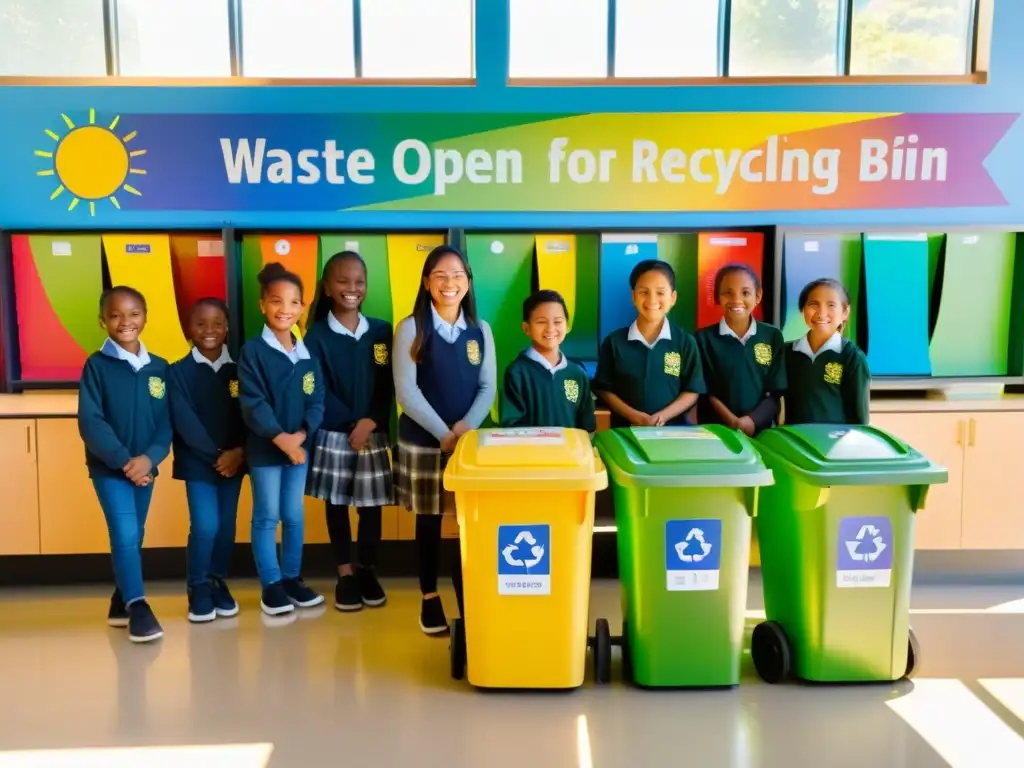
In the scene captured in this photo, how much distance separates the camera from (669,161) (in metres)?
4.15

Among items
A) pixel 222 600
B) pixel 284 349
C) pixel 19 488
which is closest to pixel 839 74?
pixel 284 349

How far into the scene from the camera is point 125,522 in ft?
10.2

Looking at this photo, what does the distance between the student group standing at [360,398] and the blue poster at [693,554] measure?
0.71 metres

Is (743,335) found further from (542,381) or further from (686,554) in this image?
(686,554)

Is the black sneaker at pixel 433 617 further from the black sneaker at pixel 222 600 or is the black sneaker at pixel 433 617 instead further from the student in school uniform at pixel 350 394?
the black sneaker at pixel 222 600

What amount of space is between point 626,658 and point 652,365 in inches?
43.8

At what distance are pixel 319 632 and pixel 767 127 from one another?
3.10 m

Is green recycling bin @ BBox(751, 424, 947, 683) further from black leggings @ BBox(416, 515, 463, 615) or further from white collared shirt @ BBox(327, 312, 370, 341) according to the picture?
white collared shirt @ BBox(327, 312, 370, 341)

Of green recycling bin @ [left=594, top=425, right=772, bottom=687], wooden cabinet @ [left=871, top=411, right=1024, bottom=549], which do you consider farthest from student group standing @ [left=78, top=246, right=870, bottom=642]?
wooden cabinet @ [left=871, top=411, right=1024, bottom=549]

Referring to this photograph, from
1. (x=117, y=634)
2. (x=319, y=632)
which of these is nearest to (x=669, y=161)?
(x=319, y=632)

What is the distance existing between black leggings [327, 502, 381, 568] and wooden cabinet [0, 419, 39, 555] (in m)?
1.32

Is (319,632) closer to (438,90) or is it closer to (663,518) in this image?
(663,518)

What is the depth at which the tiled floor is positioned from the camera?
2.32m

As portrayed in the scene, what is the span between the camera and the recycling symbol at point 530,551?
8.37 feet
